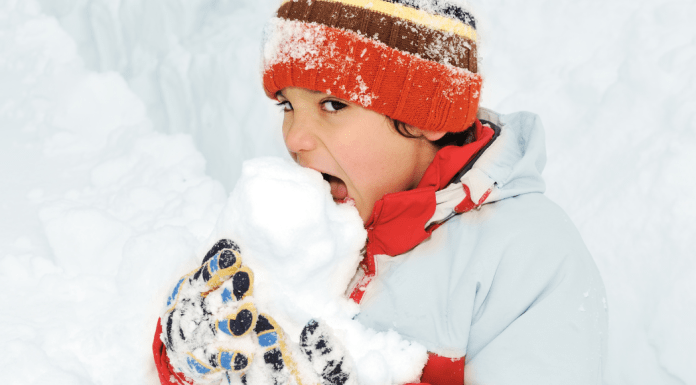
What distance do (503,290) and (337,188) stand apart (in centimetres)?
49

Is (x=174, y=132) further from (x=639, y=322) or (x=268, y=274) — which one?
(x=639, y=322)

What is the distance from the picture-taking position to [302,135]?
130 centimetres

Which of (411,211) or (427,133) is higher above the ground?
(427,133)

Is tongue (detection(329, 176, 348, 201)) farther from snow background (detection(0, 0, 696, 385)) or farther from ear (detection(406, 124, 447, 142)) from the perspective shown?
snow background (detection(0, 0, 696, 385))

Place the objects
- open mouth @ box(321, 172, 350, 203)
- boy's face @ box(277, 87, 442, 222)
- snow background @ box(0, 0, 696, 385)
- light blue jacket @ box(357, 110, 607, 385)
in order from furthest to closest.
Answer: snow background @ box(0, 0, 696, 385) < open mouth @ box(321, 172, 350, 203) < boy's face @ box(277, 87, 442, 222) < light blue jacket @ box(357, 110, 607, 385)

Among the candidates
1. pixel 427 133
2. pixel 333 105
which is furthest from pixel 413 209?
pixel 333 105

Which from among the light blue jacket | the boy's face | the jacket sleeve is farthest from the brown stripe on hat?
the jacket sleeve

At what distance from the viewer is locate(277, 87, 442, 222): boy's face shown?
1.29m

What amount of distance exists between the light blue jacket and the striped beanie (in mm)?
208

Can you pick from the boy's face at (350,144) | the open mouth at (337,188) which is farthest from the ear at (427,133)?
the open mouth at (337,188)

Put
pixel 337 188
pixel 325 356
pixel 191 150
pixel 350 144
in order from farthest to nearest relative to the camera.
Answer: pixel 191 150 → pixel 337 188 → pixel 350 144 → pixel 325 356

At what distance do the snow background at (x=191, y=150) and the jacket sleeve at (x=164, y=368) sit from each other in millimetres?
170

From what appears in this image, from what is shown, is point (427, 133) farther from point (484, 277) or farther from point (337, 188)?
point (484, 277)

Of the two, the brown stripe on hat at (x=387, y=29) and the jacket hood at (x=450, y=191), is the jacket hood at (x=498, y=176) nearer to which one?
the jacket hood at (x=450, y=191)
